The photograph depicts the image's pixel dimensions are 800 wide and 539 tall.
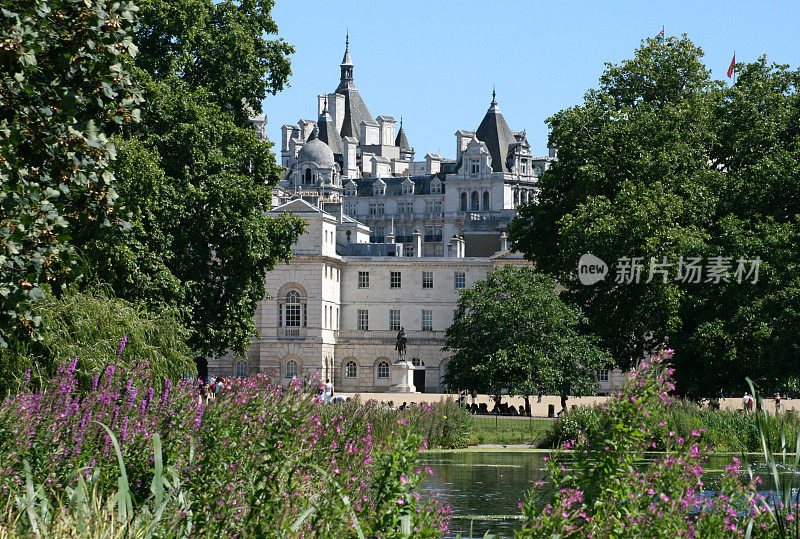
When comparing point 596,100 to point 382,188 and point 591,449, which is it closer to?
point 591,449

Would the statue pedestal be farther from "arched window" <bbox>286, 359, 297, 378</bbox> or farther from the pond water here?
the pond water

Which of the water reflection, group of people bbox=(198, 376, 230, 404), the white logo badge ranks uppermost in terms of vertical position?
the white logo badge

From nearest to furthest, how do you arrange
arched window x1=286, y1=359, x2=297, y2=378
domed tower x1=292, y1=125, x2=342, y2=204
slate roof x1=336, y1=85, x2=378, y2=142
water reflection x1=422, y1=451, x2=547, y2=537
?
water reflection x1=422, y1=451, x2=547, y2=537 < arched window x1=286, y1=359, x2=297, y2=378 < domed tower x1=292, y1=125, x2=342, y2=204 < slate roof x1=336, y1=85, x2=378, y2=142

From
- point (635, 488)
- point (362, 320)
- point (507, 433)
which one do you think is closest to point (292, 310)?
point (362, 320)

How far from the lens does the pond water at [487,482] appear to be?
13752 millimetres

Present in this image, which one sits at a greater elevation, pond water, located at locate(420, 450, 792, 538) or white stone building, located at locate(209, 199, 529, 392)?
white stone building, located at locate(209, 199, 529, 392)

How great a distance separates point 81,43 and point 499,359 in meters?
37.8

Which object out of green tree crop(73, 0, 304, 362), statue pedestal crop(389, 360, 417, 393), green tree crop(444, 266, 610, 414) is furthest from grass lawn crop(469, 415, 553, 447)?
statue pedestal crop(389, 360, 417, 393)

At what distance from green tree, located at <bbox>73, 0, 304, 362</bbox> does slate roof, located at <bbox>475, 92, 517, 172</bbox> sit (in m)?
96.0

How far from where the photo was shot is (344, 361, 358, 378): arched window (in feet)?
266

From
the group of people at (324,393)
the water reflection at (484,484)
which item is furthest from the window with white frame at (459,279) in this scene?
the water reflection at (484,484)

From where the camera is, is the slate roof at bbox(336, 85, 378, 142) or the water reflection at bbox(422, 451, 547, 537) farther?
the slate roof at bbox(336, 85, 378, 142)

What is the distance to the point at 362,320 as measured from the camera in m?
81.4

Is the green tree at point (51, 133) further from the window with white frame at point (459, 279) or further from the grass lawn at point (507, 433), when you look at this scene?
the window with white frame at point (459, 279)
